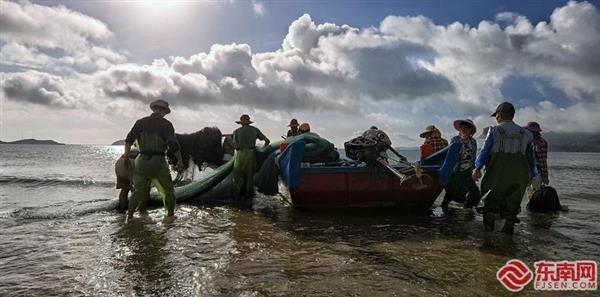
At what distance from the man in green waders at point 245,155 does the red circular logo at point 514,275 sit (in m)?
7.18

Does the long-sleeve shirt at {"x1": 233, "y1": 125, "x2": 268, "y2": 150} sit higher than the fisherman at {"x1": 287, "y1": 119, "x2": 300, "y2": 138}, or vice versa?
the fisherman at {"x1": 287, "y1": 119, "x2": 300, "y2": 138}

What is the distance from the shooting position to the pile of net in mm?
9406

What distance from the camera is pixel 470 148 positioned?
26.5 feet

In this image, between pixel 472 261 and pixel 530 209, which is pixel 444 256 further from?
pixel 530 209

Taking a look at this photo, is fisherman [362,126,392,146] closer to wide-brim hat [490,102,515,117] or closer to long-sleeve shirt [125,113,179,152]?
wide-brim hat [490,102,515,117]

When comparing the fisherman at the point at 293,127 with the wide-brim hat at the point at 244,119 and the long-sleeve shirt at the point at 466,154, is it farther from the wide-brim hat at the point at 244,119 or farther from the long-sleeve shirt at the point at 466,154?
the long-sleeve shirt at the point at 466,154

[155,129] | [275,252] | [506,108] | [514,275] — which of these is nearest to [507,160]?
[506,108]

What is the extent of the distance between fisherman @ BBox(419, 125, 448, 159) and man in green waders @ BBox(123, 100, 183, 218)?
19.8 ft

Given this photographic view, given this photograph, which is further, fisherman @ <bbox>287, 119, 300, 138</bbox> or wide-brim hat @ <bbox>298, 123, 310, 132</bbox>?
fisherman @ <bbox>287, 119, 300, 138</bbox>

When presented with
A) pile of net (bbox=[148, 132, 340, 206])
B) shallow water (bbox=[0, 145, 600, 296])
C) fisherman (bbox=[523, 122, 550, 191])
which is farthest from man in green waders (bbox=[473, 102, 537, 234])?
pile of net (bbox=[148, 132, 340, 206])

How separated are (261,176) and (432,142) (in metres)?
4.58

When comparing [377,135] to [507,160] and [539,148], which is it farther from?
[539,148]

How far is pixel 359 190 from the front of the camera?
8062 mm

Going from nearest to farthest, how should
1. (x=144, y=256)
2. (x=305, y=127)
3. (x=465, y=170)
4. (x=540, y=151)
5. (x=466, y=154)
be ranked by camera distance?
(x=144, y=256) < (x=466, y=154) < (x=465, y=170) < (x=540, y=151) < (x=305, y=127)
